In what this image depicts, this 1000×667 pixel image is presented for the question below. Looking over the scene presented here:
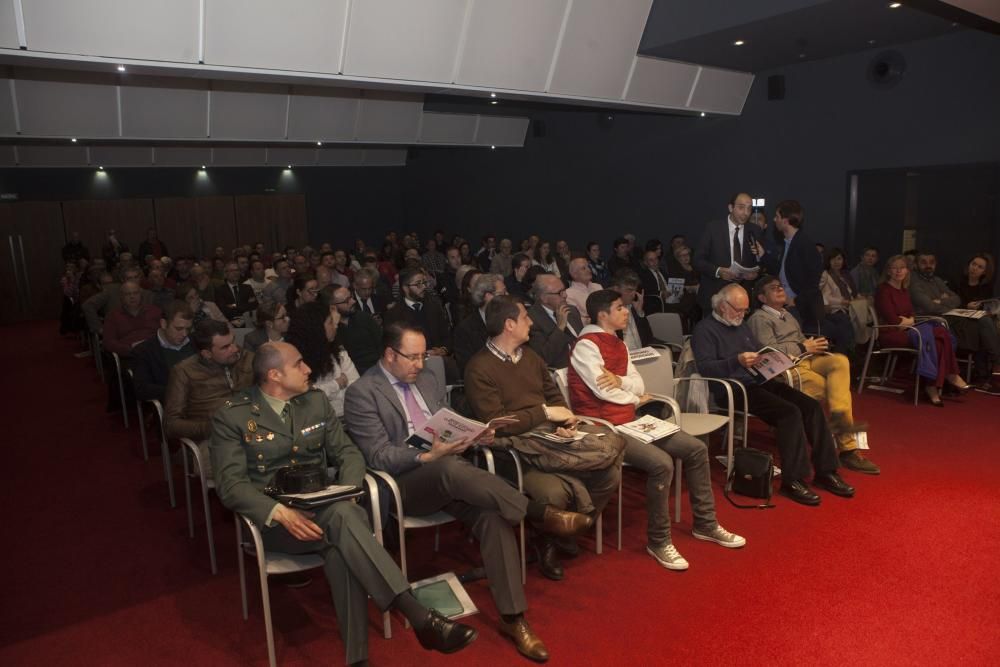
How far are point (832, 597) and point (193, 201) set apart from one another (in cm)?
1607

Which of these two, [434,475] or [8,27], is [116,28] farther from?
[434,475]

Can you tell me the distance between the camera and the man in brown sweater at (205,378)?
12.9 ft

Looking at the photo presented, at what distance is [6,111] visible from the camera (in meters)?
Result: 8.53

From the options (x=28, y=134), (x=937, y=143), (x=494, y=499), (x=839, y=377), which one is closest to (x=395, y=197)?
(x=28, y=134)

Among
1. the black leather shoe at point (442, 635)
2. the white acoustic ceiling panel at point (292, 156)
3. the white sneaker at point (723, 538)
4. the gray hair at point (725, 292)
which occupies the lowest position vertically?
the white sneaker at point (723, 538)

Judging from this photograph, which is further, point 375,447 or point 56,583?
point 56,583

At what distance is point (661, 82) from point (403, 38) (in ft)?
12.0

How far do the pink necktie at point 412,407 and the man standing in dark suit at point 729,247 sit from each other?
3.18 meters

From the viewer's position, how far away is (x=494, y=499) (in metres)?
3.06

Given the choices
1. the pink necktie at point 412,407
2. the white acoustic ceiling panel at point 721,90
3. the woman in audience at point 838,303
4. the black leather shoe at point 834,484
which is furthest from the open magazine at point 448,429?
the white acoustic ceiling panel at point 721,90

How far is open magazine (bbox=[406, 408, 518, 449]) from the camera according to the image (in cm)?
Result: 309

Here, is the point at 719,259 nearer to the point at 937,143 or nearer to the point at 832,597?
the point at 832,597

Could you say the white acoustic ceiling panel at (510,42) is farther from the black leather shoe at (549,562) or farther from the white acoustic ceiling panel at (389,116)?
the black leather shoe at (549,562)

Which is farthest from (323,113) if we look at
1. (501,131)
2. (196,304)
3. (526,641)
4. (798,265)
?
(526,641)
